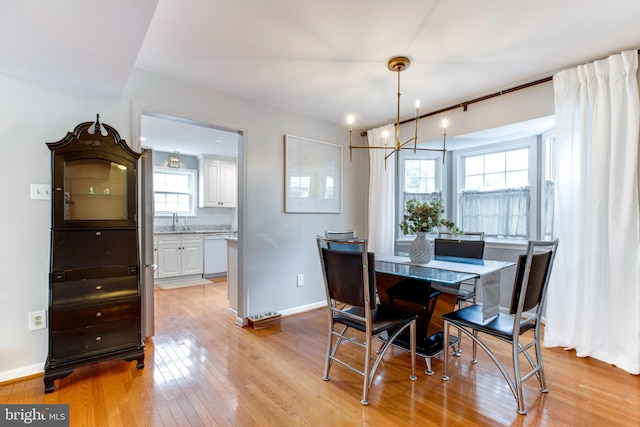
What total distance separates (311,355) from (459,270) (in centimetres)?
140

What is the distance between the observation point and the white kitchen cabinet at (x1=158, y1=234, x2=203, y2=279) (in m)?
5.43

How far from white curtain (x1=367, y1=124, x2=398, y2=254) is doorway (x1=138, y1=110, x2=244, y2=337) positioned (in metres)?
1.84

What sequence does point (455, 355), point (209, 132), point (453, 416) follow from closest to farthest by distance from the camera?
point (453, 416) < point (455, 355) < point (209, 132)

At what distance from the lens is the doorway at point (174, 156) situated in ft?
9.47

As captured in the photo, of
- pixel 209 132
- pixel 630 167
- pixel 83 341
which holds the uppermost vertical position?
pixel 209 132

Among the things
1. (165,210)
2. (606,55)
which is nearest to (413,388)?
(606,55)

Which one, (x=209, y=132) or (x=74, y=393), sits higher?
(x=209, y=132)

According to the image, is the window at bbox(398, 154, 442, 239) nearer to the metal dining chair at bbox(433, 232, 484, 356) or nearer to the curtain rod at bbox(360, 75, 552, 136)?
the curtain rod at bbox(360, 75, 552, 136)

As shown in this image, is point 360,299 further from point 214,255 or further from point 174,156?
point 174,156

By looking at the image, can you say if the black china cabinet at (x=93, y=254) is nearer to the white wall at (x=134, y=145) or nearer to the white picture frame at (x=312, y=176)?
the white wall at (x=134, y=145)

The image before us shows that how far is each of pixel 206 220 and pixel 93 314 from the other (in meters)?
4.48

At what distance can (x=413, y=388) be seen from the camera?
6.93ft

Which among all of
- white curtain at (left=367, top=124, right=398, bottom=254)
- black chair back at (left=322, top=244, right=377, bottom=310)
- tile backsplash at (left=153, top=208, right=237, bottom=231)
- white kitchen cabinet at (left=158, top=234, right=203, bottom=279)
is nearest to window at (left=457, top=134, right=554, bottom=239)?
white curtain at (left=367, top=124, right=398, bottom=254)

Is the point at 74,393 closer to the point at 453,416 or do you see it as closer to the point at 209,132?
the point at 453,416
